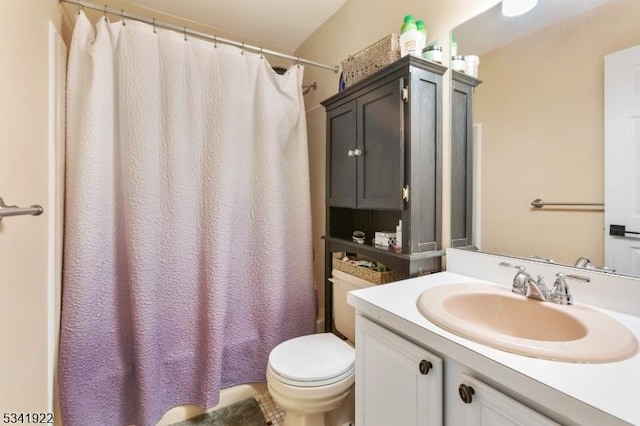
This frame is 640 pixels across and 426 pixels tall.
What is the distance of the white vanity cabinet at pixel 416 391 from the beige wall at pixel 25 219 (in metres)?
1.03

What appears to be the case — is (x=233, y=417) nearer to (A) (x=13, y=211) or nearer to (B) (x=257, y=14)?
(A) (x=13, y=211)

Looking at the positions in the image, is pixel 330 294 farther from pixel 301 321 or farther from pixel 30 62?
pixel 30 62

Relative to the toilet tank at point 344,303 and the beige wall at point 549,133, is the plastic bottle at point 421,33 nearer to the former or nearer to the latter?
the beige wall at point 549,133

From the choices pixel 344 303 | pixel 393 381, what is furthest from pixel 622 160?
pixel 344 303

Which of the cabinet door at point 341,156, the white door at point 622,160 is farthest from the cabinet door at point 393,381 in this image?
the cabinet door at point 341,156

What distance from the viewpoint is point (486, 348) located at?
63cm

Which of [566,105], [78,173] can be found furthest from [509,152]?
[78,173]

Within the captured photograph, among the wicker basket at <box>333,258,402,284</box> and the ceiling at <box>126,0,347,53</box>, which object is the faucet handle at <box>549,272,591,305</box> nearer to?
the wicker basket at <box>333,258,402,284</box>

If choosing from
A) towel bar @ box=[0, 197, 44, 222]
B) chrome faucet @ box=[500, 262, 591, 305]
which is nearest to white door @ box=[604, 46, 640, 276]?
chrome faucet @ box=[500, 262, 591, 305]

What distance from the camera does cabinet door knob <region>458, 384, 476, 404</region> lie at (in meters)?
0.64

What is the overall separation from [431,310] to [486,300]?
0.29 m

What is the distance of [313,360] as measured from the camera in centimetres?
127

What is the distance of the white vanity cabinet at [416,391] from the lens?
23.5 inches

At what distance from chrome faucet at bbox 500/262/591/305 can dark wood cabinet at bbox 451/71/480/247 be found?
31 centimetres
